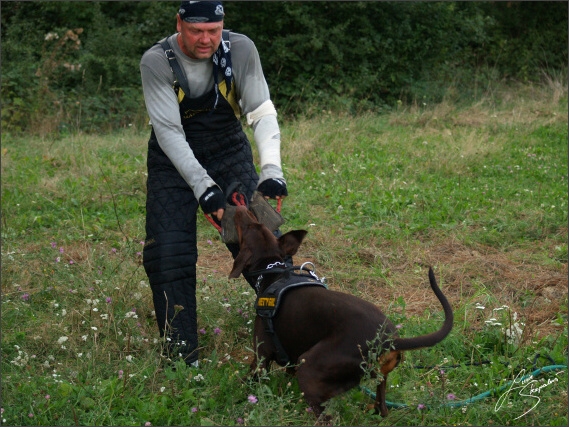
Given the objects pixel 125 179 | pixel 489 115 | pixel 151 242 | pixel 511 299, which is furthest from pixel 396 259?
pixel 489 115

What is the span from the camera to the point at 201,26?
4.24 meters

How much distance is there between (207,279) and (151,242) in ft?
4.66

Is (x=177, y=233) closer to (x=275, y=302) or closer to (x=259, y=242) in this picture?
(x=259, y=242)

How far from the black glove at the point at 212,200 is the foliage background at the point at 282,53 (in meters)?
9.49

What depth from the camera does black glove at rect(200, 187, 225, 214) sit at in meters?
4.15

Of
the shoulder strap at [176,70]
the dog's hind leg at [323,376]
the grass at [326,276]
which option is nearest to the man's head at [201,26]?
the shoulder strap at [176,70]

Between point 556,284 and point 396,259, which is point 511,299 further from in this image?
point 396,259

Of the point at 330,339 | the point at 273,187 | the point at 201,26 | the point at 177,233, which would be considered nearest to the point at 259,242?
the point at 273,187

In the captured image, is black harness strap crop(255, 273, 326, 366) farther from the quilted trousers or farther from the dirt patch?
the dirt patch

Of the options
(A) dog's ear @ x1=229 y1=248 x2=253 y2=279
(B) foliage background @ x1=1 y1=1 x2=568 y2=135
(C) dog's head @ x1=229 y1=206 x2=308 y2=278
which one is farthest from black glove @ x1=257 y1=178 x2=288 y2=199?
(B) foliage background @ x1=1 y1=1 x2=568 y2=135

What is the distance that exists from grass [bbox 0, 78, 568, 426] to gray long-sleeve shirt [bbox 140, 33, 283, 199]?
Answer: 3.52 feet

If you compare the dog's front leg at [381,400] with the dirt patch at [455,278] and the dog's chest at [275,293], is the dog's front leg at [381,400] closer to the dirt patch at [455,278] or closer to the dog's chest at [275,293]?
the dog's chest at [275,293]

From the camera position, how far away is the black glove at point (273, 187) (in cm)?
428

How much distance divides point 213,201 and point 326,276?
7.03ft
